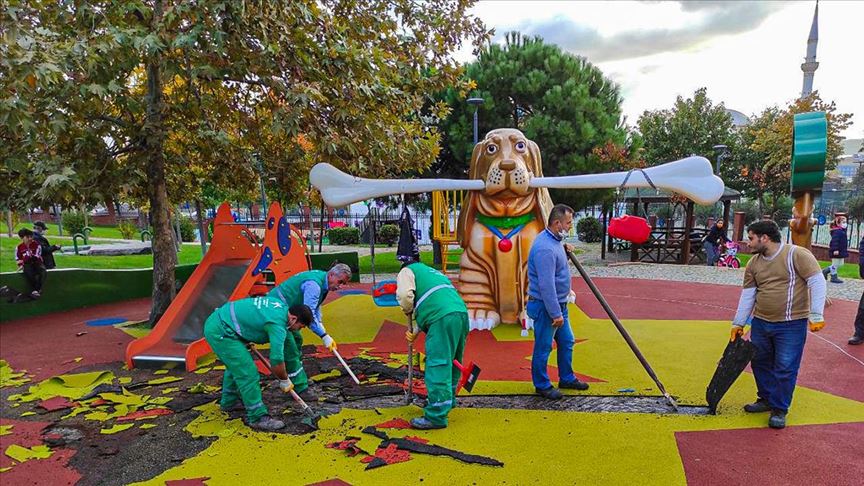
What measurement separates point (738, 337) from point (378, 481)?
329 cm

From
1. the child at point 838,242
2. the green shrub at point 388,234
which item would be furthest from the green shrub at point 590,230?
the child at point 838,242

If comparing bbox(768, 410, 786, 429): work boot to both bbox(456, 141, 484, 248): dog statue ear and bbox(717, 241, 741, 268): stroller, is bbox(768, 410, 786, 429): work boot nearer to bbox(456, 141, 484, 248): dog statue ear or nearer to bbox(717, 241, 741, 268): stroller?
bbox(456, 141, 484, 248): dog statue ear

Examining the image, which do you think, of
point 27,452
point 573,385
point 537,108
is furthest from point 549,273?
point 537,108

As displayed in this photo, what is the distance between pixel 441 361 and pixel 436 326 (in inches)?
11.8

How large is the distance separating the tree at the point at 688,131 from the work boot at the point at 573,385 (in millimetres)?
21481

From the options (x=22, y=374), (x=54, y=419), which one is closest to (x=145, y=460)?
(x=54, y=419)

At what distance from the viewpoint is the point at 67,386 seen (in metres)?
5.58

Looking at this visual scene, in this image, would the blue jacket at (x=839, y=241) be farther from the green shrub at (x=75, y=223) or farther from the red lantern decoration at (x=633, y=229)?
the green shrub at (x=75, y=223)

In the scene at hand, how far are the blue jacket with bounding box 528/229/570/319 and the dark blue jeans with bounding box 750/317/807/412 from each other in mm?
1656

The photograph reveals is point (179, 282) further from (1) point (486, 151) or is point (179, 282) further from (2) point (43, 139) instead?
(1) point (486, 151)

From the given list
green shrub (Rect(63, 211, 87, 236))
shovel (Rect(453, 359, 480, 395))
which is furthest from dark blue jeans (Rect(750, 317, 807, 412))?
green shrub (Rect(63, 211, 87, 236))

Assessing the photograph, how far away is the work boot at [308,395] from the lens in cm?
495

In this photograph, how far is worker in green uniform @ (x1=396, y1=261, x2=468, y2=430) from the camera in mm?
4070

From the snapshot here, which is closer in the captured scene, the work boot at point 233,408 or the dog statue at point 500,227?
the work boot at point 233,408
